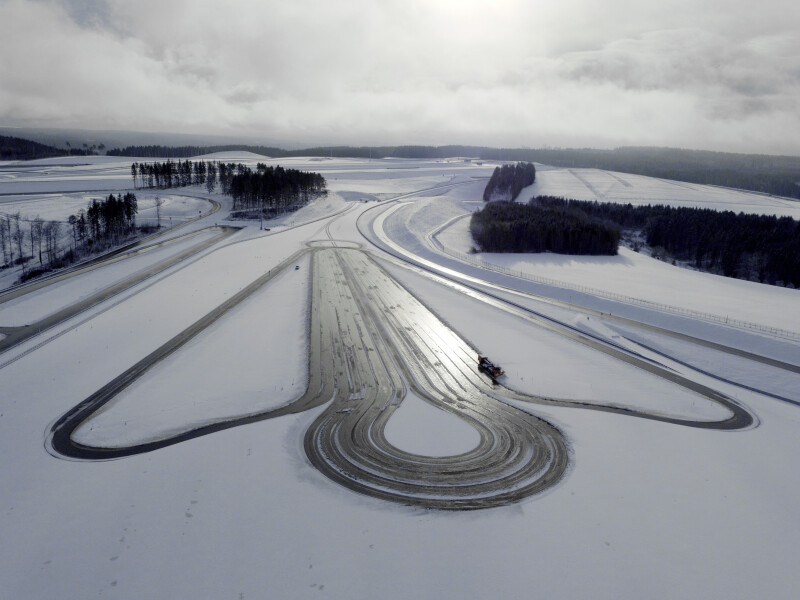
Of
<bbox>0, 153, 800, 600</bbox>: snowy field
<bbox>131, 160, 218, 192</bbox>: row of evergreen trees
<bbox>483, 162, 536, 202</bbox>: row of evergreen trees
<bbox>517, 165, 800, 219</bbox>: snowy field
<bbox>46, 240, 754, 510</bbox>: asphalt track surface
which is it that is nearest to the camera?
<bbox>0, 153, 800, 600</bbox>: snowy field

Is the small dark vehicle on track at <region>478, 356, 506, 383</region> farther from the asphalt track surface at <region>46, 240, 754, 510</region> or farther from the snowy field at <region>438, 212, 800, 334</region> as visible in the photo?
the snowy field at <region>438, 212, 800, 334</region>

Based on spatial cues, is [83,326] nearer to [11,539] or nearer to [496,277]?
[11,539]

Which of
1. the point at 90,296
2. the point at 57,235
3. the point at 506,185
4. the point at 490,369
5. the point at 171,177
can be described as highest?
the point at 506,185

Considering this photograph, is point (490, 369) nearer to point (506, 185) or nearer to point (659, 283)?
point (659, 283)

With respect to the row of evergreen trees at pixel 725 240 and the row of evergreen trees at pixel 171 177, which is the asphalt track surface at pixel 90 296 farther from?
the row of evergreen trees at pixel 725 240

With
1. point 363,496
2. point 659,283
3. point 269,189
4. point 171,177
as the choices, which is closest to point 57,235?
point 269,189

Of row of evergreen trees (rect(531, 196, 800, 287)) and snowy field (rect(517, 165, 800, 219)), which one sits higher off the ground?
snowy field (rect(517, 165, 800, 219))

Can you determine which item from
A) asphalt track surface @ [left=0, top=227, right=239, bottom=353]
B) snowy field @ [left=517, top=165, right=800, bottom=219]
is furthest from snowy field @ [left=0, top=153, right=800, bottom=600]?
snowy field @ [left=517, top=165, right=800, bottom=219]

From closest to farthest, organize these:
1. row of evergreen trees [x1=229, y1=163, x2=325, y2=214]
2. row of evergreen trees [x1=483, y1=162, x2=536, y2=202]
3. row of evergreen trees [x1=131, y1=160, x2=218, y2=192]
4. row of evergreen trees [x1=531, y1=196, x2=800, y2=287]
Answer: row of evergreen trees [x1=531, y1=196, x2=800, y2=287]
row of evergreen trees [x1=229, y1=163, x2=325, y2=214]
row of evergreen trees [x1=131, y1=160, x2=218, y2=192]
row of evergreen trees [x1=483, y1=162, x2=536, y2=202]

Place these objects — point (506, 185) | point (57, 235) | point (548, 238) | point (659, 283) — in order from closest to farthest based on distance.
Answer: point (659, 283) → point (57, 235) → point (548, 238) → point (506, 185)
